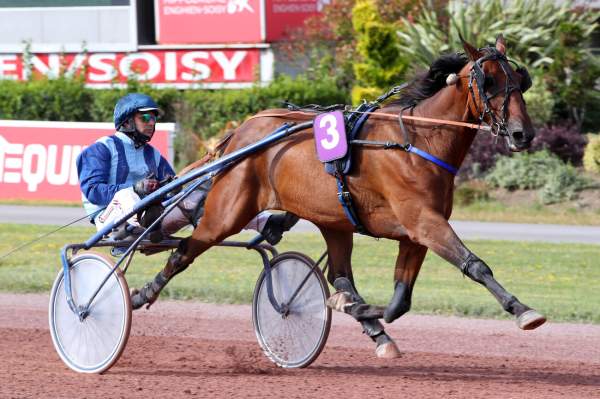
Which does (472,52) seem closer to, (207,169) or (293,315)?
(207,169)

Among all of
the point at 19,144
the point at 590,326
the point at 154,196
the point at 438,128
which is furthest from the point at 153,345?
the point at 19,144

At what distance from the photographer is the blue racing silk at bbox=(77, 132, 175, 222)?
22.1 ft

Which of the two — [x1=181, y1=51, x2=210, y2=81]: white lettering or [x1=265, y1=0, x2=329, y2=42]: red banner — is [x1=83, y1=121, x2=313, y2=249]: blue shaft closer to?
[x1=181, y1=51, x2=210, y2=81]: white lettering

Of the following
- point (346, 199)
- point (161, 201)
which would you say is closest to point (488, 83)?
point (346, 199)

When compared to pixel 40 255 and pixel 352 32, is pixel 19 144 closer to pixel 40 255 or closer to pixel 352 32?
pixel 40 255

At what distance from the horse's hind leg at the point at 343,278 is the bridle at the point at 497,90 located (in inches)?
51.9

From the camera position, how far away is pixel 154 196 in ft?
21.6

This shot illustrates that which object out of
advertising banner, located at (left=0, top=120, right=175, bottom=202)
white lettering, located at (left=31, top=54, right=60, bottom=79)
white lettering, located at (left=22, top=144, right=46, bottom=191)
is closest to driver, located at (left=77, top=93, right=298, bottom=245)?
advertising banner, located at (left=0, top=120, right=175, bottom=202)

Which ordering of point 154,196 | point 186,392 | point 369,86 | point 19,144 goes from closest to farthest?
point 186,392 < point 154,196 < point 19,144 < point 369,86

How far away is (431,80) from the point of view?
6.32 meters

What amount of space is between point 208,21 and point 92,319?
1551 centimetres

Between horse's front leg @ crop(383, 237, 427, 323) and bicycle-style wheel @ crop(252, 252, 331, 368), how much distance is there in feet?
1.99

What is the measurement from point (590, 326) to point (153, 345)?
125 inches

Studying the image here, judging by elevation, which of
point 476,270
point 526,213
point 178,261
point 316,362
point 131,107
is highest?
point 131,107
